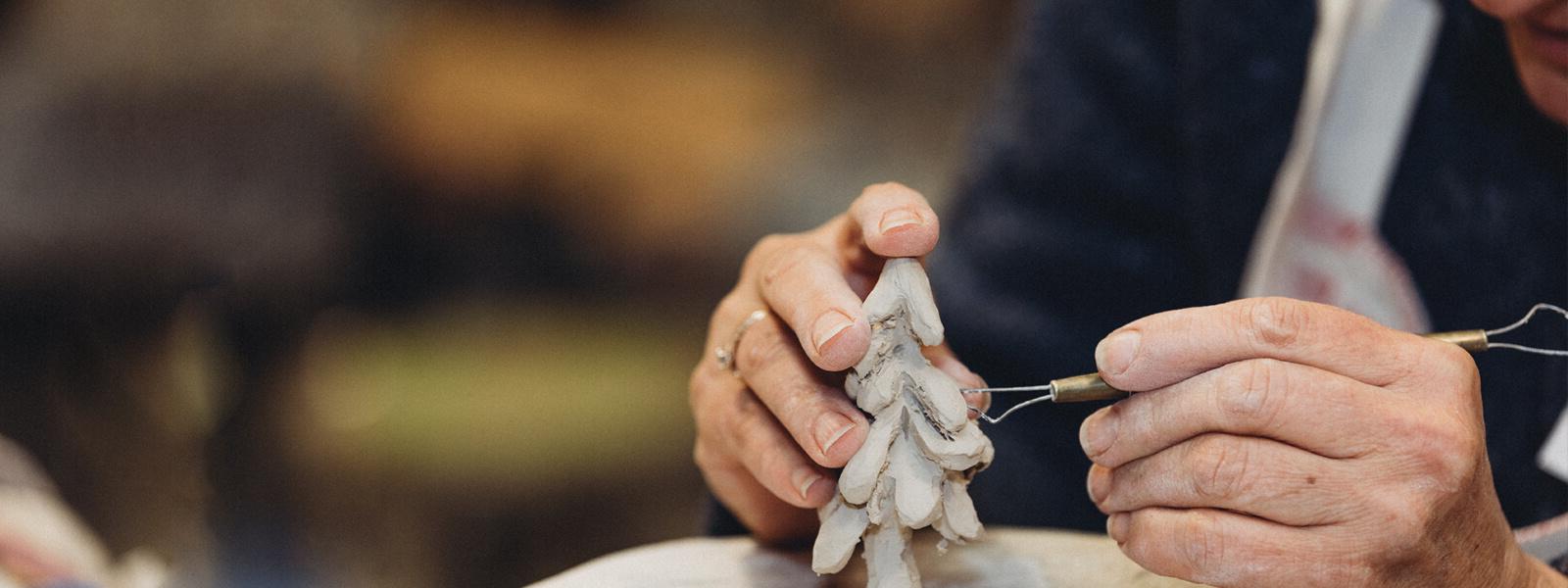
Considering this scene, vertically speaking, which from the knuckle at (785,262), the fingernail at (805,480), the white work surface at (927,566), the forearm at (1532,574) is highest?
the knuckle at (785,262)

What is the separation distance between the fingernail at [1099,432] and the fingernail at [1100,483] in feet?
0.13

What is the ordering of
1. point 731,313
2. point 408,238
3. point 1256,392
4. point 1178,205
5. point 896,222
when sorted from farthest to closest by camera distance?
point 408,238 < point 1178,205 < point 731,313 < point 896,222 < point 1256,392

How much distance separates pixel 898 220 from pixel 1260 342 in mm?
285

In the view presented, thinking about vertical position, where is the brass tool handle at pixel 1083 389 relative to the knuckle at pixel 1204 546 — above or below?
above

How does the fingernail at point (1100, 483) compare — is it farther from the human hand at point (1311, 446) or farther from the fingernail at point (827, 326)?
the fingernail at point (827, 326)

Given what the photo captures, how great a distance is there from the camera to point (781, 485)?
1008 mm

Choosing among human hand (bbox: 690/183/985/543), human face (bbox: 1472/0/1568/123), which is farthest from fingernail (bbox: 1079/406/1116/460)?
human face (bbox: 1472/0/1568/123)

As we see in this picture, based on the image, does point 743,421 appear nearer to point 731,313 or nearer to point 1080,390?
point 731,313

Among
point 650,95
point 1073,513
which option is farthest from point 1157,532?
point 650,95

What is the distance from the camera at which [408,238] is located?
2098 millimetres

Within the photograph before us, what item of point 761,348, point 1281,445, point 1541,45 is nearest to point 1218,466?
point 1281,445

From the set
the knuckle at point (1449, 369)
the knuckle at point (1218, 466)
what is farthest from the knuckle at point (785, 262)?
the knuckle at point (1449, 369)

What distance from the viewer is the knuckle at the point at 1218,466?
0.82 m

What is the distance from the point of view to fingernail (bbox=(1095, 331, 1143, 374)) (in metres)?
0.84
